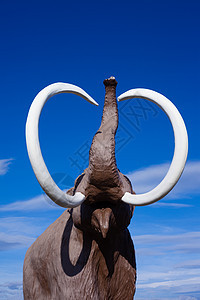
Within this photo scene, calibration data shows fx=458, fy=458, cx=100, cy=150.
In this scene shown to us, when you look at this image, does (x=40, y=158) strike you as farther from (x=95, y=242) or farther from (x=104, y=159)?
(x=95, y=242)

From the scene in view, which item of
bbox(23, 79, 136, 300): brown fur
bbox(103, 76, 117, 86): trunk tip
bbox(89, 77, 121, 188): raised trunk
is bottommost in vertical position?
bbox(23, 79, 136, 300): brown fur

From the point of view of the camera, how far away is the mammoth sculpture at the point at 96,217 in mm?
5012

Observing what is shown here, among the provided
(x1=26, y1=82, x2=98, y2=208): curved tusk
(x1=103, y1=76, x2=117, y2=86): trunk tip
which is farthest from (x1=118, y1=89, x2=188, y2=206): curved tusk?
(x1=26, y1=82, x2=98, y2=208): curved tusk

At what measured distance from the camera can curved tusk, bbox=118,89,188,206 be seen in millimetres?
5008

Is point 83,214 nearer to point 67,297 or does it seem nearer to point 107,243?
point 107,243

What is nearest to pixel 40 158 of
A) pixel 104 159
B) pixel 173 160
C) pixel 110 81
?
pixel 104 159

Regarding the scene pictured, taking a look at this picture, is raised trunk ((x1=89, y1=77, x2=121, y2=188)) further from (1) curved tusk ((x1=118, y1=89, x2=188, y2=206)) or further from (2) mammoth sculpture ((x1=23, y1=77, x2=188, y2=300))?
(1) curved tusk ((x1=118, y1=89, x2=188, y2=206))

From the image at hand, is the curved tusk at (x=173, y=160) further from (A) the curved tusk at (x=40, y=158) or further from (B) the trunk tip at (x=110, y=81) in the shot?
(A) the curved tusk at (x=40, y=158)

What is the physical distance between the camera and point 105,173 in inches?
198

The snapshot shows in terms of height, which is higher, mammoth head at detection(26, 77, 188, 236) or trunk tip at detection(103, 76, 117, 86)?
trunk tip at detection(103, 76, 117, 86)

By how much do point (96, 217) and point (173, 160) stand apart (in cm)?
107

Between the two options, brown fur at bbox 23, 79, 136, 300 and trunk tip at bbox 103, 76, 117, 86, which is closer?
brown fur at bbox 23, 79, 136, 300

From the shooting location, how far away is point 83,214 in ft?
17.3

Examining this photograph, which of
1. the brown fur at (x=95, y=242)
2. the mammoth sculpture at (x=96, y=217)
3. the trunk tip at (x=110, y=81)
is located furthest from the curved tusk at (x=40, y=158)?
the trunk tip at (x=110, y=81)
